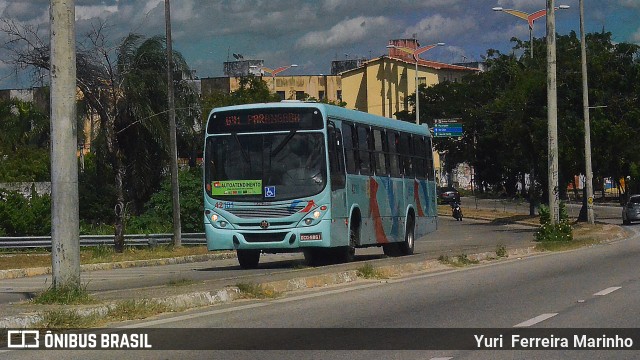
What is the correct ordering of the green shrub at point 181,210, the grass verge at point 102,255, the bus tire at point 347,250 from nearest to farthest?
1. the bus tire at point 347,250
2. the grass verge at point 102,255
3. the green shrub at point 181,210

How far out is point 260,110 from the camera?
2184 centimetres

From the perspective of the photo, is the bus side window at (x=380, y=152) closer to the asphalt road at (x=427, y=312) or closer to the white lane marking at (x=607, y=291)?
the asphalt road at (x=427, y=312)

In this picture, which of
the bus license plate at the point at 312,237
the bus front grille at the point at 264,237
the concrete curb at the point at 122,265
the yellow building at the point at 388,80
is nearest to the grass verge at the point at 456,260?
the bus license plate at the point at 312,237

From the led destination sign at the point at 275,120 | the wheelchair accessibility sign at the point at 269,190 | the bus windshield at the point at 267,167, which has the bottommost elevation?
the wheelchair accessibility sign at the point at 269,190

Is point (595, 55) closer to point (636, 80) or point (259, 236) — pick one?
point (636, 80)

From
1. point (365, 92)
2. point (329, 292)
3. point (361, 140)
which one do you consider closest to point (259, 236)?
point (361, 140)

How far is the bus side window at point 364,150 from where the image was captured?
2409 centimetres

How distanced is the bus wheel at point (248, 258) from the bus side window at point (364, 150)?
2989 mm

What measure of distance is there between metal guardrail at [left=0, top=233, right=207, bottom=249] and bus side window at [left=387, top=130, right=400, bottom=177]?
14.8 meters

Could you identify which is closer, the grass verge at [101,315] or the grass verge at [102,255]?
the grass verge at [101,315]

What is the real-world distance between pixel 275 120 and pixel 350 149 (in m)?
2.22

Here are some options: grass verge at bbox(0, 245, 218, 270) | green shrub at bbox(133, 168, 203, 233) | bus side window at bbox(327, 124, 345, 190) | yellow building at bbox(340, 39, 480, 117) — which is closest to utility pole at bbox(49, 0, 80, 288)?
bus side window at bbox(327, 124, 345, 190)

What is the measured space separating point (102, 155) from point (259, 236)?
94.3 ft

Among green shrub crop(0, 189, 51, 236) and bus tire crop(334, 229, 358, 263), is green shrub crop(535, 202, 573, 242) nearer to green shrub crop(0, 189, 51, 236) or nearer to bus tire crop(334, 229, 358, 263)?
bus tire crop(334, 229, 358, 263)
